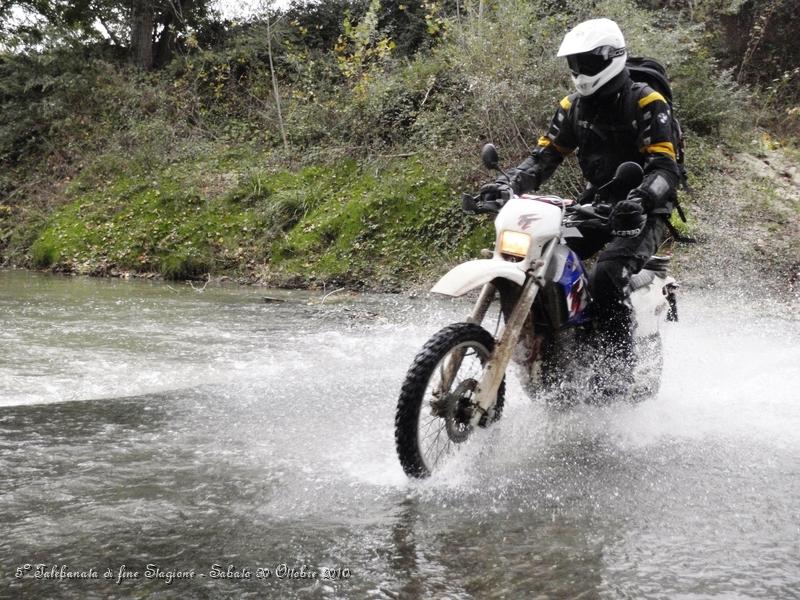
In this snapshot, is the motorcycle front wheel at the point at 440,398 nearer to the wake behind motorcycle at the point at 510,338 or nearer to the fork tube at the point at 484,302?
the wake behind motorcycle at the point at 510,338

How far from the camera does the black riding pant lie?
4363 millimetres

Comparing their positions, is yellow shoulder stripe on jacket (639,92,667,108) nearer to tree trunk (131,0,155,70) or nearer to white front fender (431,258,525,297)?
white front fender (431,258,525,297)

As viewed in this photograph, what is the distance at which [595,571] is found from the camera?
2572mm

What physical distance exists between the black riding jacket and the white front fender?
97cm

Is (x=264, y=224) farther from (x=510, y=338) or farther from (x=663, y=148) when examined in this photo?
(x=510, y=338)

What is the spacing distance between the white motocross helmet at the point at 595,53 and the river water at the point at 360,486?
1.90 metres

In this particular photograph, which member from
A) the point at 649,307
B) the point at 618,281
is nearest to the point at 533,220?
the point at 618,281

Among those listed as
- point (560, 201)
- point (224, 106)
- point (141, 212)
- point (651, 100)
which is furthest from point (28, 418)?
point (224, 106)

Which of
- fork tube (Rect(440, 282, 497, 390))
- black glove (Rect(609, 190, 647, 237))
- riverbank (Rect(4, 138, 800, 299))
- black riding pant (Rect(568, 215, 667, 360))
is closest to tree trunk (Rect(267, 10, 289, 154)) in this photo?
riverbank (Rect(4, 138, 800, 299))

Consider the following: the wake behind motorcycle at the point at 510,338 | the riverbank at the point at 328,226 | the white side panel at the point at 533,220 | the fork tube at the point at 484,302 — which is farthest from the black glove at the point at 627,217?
the riverbank at the point at 328,226

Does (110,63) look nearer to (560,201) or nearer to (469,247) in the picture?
(469,247)

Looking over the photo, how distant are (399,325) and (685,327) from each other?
2923mm

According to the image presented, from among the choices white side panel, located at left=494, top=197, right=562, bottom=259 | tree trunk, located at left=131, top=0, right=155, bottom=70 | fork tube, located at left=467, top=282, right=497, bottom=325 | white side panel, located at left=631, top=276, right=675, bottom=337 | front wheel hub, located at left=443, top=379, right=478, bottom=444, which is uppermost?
tree trunk, located at left=131, top=0, right=155, bottom=70

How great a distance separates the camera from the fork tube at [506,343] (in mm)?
3607
